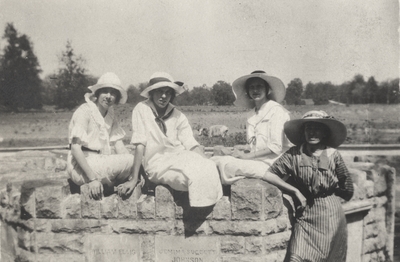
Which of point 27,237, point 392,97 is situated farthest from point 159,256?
point 392,97

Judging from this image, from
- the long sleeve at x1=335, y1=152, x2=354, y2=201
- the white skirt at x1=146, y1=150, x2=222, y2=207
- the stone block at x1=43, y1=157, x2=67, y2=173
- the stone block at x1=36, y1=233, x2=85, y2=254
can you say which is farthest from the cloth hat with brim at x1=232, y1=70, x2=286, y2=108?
the stone block at x1=43, y1=157, x2=67, y2=173

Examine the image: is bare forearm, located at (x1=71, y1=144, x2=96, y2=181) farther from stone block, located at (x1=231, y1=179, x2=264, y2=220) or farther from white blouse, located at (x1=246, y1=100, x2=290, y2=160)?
white blouse, located at (x1=246, y1=100, x2=290, y2=160)

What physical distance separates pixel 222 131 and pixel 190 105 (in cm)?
191

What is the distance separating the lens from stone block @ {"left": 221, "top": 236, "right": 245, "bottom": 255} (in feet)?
14.1

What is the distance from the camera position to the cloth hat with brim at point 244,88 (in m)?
4.73

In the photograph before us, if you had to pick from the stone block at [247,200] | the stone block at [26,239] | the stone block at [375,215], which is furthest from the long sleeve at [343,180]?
the stone block at [26,239]

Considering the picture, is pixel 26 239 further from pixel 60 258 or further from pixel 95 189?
pixel 95 189

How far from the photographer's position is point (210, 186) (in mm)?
4160

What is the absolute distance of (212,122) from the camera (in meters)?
13.6

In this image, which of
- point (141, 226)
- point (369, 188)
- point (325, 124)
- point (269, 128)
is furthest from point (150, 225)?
point (369, 188)

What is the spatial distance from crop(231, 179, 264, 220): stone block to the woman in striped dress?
300 millimetres

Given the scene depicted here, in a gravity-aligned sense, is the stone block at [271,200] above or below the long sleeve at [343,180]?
below

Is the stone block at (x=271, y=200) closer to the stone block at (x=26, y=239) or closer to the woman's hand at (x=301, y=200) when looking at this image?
the woman's hand at (x=301, y=200)

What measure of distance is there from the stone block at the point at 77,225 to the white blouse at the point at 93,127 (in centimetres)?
79
